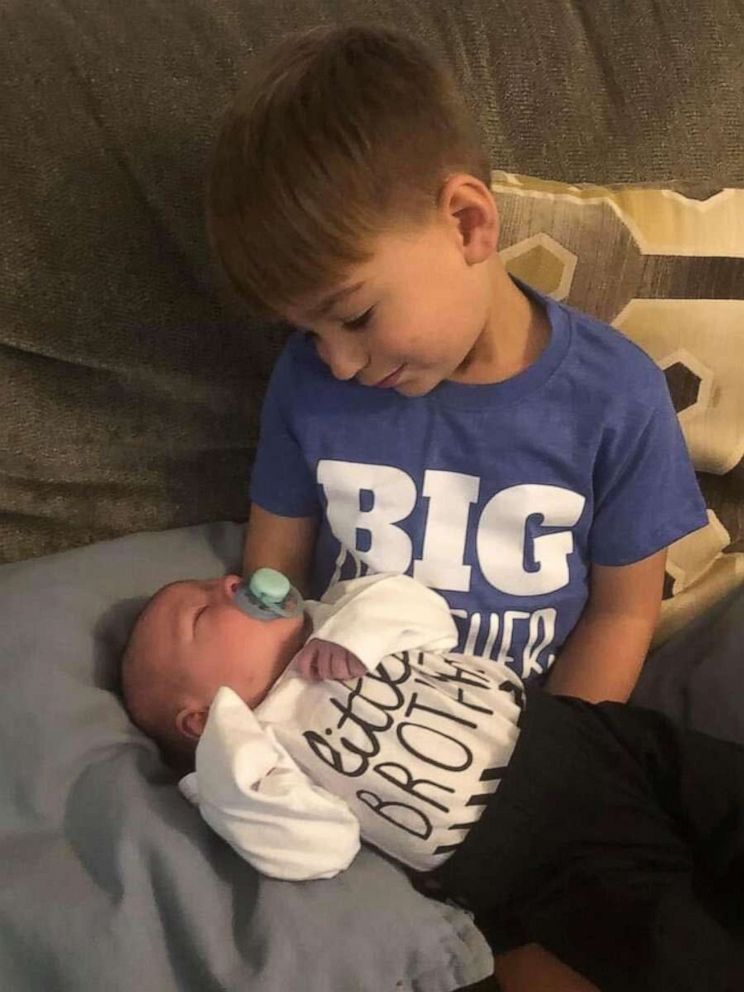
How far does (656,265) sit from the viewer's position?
1107mm

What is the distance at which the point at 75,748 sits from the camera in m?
0.95

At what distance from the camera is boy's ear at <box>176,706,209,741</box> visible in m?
1.02

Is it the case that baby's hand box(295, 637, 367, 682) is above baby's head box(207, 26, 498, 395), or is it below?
below

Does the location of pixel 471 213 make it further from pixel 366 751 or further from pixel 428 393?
pixel 366 751

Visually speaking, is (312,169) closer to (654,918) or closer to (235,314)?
(235,314)

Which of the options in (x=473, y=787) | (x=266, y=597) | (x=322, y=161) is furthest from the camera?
(x=266, y=597)

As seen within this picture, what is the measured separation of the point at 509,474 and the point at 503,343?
119 millimetres

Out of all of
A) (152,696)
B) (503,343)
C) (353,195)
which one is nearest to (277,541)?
(152,696)

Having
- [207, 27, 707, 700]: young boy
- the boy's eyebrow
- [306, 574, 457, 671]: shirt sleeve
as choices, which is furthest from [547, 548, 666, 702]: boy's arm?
the boy's eyebrow

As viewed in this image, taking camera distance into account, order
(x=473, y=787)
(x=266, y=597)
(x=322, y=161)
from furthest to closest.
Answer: (x=266, y=597) → (x=473, y=787) → (x=322, y=161)

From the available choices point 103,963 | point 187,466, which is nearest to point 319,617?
point 187,466

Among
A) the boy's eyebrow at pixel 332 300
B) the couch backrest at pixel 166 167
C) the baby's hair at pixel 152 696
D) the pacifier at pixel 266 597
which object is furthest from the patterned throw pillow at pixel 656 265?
the baby's hair at pixel 152 696

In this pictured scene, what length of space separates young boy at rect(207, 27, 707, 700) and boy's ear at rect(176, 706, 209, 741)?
0.58 feet

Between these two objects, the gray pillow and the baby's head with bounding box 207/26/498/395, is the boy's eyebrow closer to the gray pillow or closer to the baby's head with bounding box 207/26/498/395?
the baby's head with bounding box 207/26/498/395
